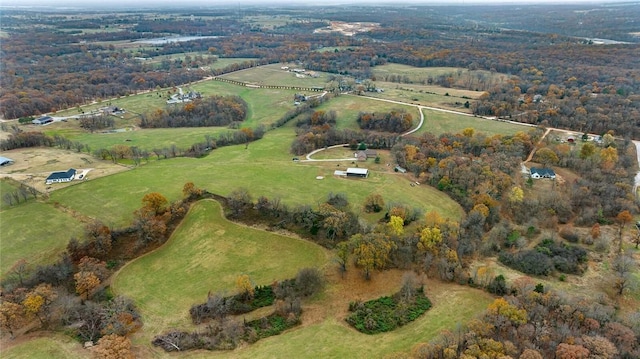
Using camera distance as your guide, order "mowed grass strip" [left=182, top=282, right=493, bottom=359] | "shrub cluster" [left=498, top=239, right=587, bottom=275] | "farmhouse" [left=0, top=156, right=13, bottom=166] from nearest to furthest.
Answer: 1. "mowed grass strip" [left=182, top=282, right=493, bottom=359]
2. "shrub cluster" [left=498, top=239, right=587, bottom=275]
3. "farmhouse" [left=0, top=156, right=13, bottom=166]

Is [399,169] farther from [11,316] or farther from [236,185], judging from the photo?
[11,316]

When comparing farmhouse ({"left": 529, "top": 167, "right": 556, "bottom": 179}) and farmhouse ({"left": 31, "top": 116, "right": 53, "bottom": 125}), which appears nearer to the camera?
farmhouse ({"left": 529, "top": 167, "right": 556, "bottom": 179})

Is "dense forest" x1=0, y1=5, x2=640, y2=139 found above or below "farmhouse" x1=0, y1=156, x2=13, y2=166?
above

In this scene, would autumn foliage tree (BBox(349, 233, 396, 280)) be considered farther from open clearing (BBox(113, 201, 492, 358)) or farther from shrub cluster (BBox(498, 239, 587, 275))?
shrub cluster (BBox(498, 239, 587, 275))

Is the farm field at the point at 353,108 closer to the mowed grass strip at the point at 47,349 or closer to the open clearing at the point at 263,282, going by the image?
the open clearing at the point at 263,282

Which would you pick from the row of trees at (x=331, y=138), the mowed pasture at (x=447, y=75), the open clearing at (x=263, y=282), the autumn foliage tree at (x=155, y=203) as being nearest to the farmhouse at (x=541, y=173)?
the row of trees at (x=331, y=138)

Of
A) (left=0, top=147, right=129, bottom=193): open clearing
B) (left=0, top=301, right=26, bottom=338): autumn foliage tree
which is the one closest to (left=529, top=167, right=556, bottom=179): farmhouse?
(left=0, top=147, right=129, bottom=193): open clearing

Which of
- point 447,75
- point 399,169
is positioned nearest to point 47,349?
point 399,169
